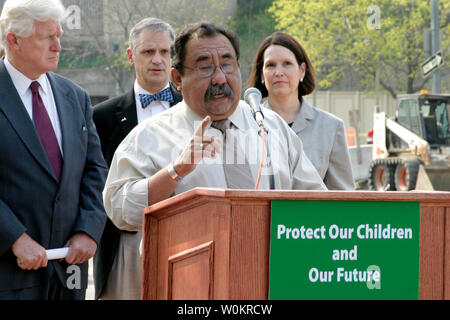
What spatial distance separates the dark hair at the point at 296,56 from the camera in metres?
5.26

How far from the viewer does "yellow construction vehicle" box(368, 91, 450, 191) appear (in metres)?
21.2

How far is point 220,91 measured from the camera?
352 cm

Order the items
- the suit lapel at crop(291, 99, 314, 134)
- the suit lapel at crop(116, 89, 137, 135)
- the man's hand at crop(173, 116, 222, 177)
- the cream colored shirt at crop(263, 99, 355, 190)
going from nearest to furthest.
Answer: the man's hand at crop(173, 116, 222, 177)
the cream colored shirt at crop(263, 99, 355, 190)
the suit lapel at crop(291, 99, 314, 134)
the suit lapel at crop(116, 89, 137, 135)

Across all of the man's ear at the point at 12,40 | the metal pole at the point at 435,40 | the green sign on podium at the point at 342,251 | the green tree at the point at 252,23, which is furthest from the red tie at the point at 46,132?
the green tree at the point at 252,23

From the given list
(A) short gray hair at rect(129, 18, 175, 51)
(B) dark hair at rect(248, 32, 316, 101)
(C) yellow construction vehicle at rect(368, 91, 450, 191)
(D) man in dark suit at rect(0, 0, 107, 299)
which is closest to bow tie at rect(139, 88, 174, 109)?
(A) short gray hair at rect(129, 18, 175, 51)

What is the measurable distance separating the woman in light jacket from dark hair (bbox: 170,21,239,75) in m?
1.38

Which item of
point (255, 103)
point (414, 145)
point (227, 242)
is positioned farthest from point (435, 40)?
point (227, 242)

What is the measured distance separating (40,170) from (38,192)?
105 mm

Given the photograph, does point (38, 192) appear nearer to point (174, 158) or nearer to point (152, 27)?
point (174, 158)

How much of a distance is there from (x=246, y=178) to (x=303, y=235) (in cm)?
91

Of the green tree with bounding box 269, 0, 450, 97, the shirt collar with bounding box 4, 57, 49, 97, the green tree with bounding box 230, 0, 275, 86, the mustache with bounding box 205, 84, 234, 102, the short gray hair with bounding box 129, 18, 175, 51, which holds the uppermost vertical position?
the green tree with bounding box 230, 0, 275, 86

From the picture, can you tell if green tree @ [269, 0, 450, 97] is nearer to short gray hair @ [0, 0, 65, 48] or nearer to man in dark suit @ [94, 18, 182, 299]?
man in dark suit @ [94, 18, 182, 299]

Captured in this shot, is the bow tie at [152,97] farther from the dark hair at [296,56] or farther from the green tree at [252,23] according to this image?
the green tree at [252,23]

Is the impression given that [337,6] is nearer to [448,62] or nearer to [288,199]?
[448,62]
